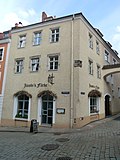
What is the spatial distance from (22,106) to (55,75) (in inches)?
190

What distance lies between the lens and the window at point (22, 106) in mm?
17703

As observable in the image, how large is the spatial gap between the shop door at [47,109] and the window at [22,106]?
187 cm

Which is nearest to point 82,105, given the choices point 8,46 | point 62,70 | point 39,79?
point 62,70

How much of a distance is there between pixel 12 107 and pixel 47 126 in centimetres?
455

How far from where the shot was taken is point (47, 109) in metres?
16.7

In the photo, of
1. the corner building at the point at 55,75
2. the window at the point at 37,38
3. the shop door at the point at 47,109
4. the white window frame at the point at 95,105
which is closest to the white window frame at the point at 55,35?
the corner building at the point at 55,75

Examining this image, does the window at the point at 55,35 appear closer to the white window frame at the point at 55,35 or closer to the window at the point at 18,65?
the white window frame at the point at 55,35

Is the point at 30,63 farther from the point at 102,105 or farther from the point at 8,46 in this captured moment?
the point at 102,105

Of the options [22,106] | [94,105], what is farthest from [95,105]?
[22,106]

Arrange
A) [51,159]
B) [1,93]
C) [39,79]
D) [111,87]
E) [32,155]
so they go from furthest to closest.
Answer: [111,87], [1,93], [39,79], [32,155], [51,159]

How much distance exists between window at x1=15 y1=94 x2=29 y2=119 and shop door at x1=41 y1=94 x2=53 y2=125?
1868mm

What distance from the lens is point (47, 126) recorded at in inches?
636

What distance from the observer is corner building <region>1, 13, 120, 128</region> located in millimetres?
15789

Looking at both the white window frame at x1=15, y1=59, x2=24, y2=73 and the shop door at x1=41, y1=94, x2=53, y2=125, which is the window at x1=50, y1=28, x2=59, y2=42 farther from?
the shop door at x1=41, y1=94, x2=53, y2=125
